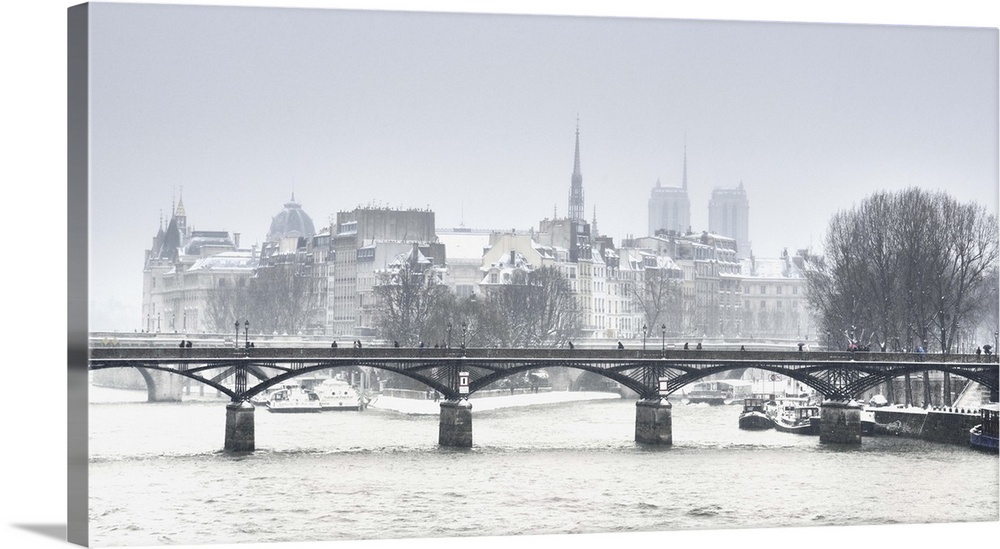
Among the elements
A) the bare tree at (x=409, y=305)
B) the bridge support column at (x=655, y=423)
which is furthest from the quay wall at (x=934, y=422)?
the bare tree at (x=409, y=305)

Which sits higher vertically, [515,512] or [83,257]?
[83,257]

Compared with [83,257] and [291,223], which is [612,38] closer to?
[83,257]

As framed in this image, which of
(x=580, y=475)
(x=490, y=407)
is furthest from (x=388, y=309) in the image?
(x=580, y=475)

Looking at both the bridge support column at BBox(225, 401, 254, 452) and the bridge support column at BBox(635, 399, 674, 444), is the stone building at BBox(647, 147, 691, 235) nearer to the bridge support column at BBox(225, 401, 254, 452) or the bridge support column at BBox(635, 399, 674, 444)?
the bridge support column at BBox(635, 399, 674, 444)

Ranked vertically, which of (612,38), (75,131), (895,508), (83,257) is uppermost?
(612,38)

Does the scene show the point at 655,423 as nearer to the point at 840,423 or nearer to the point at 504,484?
the point at 840,423

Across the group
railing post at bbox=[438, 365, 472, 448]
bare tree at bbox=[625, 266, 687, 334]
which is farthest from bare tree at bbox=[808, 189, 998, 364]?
bare tree at bbox=[625, 266, 687, 334]
